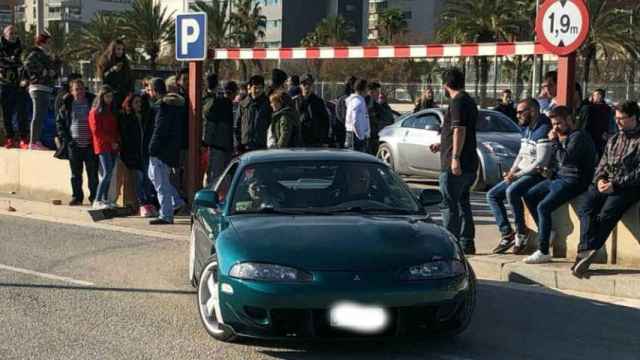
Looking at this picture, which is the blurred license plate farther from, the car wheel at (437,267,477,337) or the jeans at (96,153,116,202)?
the jeans at (96,153,116,202)

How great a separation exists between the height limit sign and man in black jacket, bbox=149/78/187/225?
5.10 meters

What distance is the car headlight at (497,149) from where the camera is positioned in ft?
52.2

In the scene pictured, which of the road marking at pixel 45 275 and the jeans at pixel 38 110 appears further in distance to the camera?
the jeans at pixel 38 110

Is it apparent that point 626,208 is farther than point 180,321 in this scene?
Yes

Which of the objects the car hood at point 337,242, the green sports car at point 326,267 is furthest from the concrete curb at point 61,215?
the car hood at point 337,242

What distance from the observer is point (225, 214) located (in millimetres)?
7156

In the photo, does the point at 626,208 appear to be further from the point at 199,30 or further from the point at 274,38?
the point at 274,38

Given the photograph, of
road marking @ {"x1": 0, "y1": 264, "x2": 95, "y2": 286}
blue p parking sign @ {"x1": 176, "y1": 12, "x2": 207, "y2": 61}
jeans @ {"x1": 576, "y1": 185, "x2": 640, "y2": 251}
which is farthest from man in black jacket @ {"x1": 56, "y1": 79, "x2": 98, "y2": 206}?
jeans @ {"x1": 576, "y1": 185, "x2": 640, "y2": 251}

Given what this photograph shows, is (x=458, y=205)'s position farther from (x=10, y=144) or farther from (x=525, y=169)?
(x=10, y=144)

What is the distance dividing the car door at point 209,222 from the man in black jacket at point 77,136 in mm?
5938

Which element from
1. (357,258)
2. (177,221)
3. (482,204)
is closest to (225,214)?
(357,258)

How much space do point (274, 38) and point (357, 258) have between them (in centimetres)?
10125

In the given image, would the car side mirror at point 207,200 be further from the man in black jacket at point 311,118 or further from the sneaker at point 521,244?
the man in black jacket at point 311,118

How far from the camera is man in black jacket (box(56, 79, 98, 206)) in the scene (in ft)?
45.2
